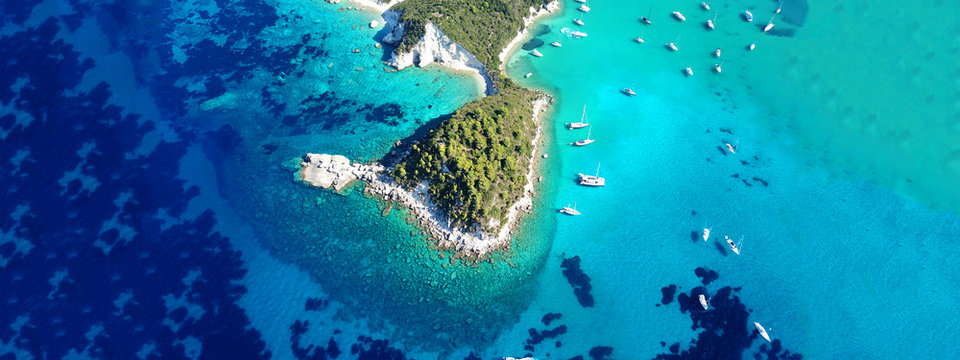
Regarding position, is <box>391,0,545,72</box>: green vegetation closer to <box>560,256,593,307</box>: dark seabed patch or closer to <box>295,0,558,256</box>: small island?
<box>295,0,558,256</box>: small island

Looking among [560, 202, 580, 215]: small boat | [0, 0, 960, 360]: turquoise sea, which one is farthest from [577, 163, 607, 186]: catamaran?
[560, 202, 580, 215]: small boat

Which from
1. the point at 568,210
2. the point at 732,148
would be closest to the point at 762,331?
the point at 568,210

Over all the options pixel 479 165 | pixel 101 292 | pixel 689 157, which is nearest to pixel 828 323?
pixel 689 157

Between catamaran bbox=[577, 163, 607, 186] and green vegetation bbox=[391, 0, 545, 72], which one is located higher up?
green vegetation bbox=[391, 0, 545, 72]

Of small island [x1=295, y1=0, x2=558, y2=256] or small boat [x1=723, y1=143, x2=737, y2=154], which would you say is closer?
small island [x1=295, y1=0, x2=558, y2=256]

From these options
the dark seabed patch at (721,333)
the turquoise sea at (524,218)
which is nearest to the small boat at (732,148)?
the turquoise sea at (524,218)

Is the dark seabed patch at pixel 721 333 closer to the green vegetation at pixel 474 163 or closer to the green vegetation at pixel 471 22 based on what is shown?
the green vegetation at pixel 474 163
